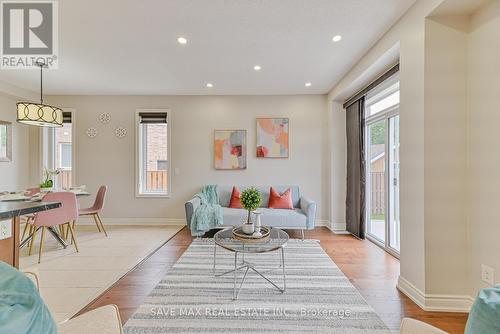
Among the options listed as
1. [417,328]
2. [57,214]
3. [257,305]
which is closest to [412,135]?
[417,328]

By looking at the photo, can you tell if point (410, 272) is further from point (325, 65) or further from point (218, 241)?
point (325, 65)

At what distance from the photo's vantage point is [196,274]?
2510mm

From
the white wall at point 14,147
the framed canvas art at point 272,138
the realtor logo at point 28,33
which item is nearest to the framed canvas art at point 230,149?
the framed canvas art at point 272,138

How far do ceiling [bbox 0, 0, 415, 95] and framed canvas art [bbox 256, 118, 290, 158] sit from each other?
0.67 meters

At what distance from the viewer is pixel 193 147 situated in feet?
15.5

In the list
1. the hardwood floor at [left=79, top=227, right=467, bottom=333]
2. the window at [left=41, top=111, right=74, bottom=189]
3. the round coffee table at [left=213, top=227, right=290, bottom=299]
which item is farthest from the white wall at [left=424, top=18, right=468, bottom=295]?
the window at [left=41, top=111, right=74, bottom=189]

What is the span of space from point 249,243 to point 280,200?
203 centimetres

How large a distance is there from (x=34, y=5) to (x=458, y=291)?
4481 millimetres

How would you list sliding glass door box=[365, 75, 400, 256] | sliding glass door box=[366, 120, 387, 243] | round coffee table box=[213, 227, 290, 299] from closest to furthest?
1. round coffee table box=[213, 227, 290, 299]
2. sliding glass door box=[365, 75, 400, 256]
3. sliding glass door box=[366, 120, 387, 243]

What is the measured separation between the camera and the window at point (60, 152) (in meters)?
4.79

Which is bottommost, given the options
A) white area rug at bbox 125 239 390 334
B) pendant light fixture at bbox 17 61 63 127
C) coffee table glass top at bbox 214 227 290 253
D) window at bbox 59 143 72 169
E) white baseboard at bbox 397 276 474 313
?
white area rug at bbox 125 239 390 334

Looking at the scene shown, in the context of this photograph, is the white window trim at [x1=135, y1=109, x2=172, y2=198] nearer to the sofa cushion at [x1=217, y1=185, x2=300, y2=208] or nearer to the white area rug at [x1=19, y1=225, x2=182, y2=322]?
the white area rug at [x1=19, y1=225, x2=182, y2=322]

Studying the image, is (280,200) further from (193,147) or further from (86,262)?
(86,262)

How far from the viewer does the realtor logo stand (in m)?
2.21
